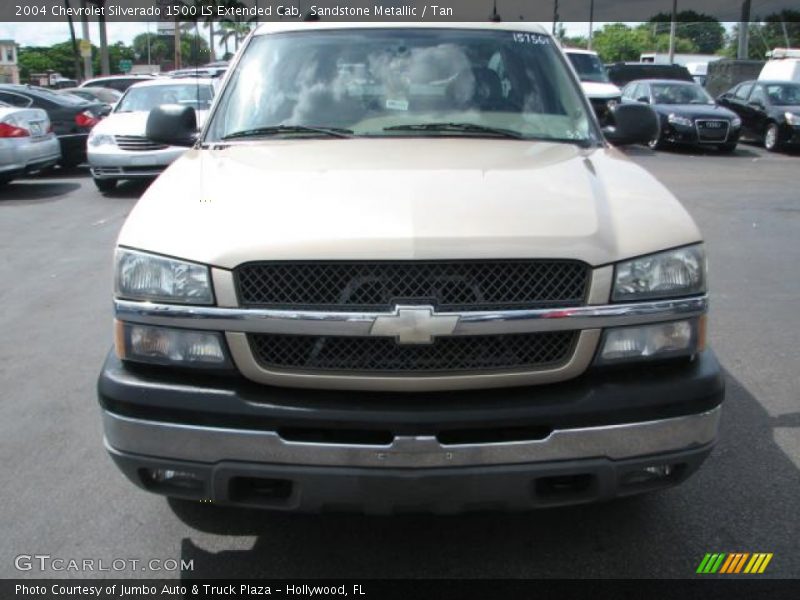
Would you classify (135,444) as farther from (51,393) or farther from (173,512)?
(51,393)

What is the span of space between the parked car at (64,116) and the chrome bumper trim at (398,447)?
14.0 meters

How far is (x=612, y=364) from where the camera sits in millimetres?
2713

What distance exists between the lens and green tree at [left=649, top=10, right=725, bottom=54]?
217 feet

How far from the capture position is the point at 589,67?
2019 centimetres

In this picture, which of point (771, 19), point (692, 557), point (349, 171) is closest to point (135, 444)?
point (349, 171)

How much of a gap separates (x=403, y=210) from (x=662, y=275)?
2.81ft

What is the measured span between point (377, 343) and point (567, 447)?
656 millimetres

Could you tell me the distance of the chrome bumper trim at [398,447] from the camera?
2.56 m

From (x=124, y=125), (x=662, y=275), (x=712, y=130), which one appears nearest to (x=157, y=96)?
(x=124, y=125)

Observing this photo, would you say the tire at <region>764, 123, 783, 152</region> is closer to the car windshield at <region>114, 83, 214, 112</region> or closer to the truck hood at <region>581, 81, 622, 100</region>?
the truck hood at <region>581, 81, 622, 100</region>

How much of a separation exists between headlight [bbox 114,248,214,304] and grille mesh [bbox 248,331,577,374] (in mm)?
227

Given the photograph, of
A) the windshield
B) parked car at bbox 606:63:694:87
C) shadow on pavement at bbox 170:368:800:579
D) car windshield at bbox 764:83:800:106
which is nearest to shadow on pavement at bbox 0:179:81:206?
shadow on pavement at bbox 170:368:800:579

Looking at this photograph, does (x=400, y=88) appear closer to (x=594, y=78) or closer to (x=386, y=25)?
(x=386, y=25)

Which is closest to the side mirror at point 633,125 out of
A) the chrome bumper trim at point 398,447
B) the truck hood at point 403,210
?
the truck hood at point 403,210
